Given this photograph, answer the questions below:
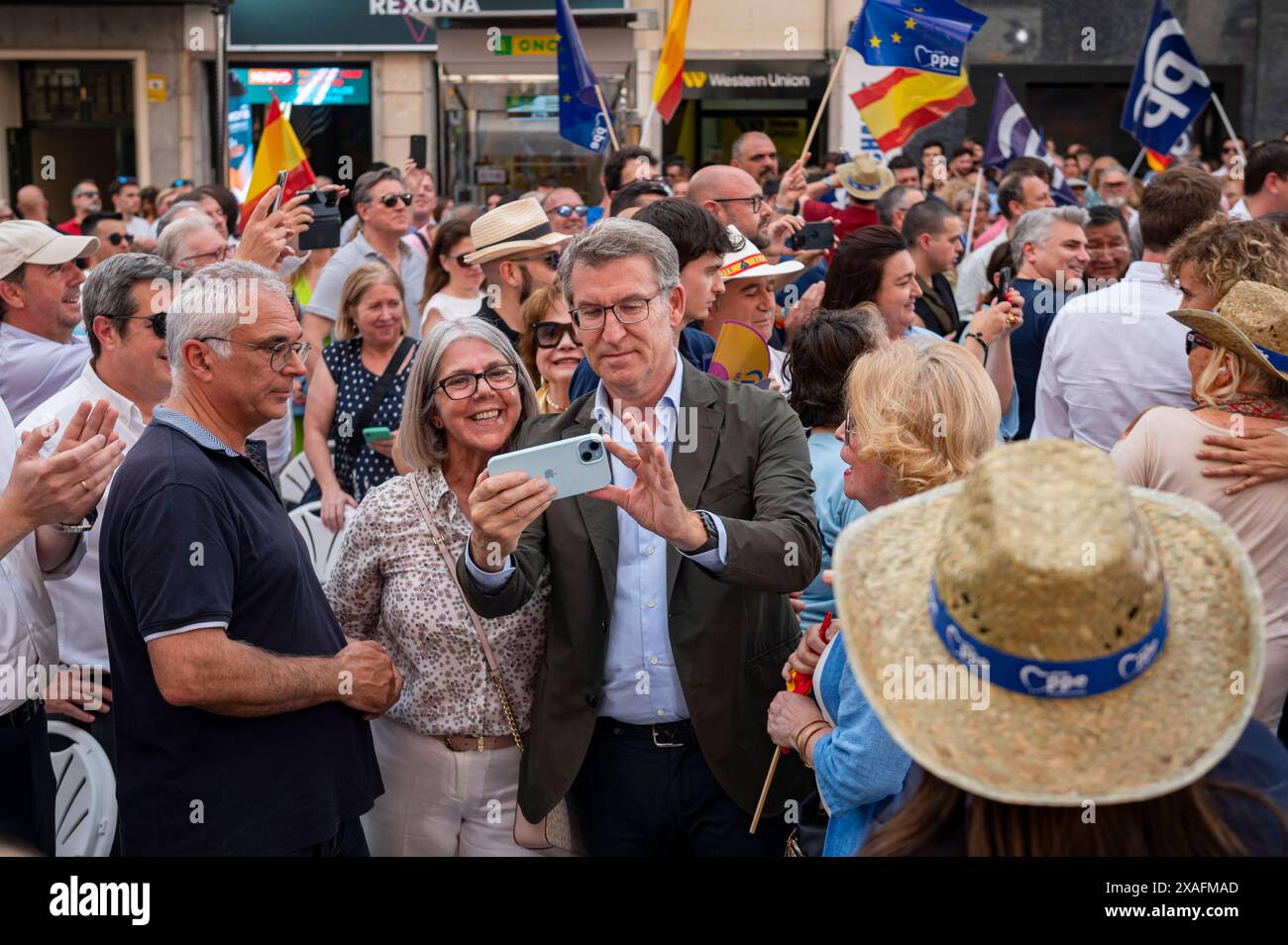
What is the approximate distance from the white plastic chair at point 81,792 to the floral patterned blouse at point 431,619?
875 millimetres

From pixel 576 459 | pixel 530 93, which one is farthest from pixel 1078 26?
pixel 576 459

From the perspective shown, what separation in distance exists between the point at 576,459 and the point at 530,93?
13.7 metres

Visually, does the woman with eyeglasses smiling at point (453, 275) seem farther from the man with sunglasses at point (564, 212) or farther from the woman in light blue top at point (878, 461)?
the woman in light blue top at point (878, 461)

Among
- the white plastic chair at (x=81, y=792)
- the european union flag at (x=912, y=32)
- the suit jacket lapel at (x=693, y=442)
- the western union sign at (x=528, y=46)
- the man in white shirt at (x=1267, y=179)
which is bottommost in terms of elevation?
the white plastic chair at (x=81, y=792)

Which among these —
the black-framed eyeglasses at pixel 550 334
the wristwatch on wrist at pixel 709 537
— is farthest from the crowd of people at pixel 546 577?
the black-framed eyeglasses at pixel 550 334

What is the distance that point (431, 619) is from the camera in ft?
11.0

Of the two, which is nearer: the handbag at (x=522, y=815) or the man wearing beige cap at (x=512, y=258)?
the handbag at (x=522, y=815)

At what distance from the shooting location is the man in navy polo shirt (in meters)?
2.81

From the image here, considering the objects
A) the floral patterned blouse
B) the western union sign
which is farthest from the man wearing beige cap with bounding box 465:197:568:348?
the western union sign

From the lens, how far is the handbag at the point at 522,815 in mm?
3271

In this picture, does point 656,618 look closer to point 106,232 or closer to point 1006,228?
point 1006,228

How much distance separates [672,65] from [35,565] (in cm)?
637

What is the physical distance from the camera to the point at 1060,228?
625 cm

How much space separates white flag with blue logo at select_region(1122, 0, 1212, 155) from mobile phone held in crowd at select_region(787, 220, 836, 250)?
4561 mm
